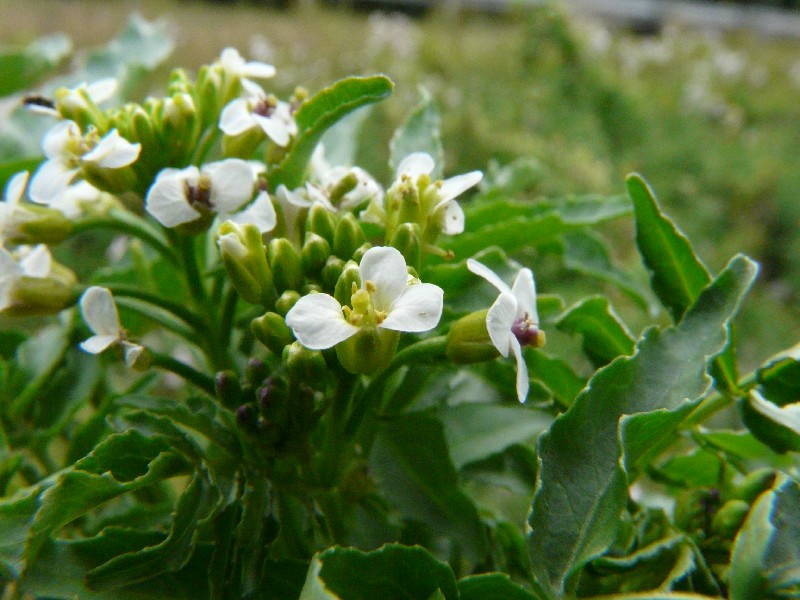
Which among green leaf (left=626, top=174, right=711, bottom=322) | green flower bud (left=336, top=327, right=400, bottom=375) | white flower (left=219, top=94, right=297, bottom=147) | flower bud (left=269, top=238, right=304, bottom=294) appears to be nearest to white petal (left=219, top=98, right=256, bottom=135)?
white flower (left=219, top=94, right=297, bottom=147)

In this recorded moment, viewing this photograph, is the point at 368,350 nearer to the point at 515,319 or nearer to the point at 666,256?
the point at 515,319

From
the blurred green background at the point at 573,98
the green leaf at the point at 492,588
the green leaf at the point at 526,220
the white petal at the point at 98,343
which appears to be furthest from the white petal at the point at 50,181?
the blurred green background at the point at 573,98

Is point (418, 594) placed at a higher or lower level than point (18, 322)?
higher

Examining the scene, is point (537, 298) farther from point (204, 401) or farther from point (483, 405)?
point (204, 401)

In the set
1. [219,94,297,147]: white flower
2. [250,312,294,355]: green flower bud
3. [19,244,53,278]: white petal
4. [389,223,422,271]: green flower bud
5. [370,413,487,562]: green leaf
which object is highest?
[219,94,297,147]: white flower

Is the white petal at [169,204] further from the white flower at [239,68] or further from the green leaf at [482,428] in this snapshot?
the green leaf at [482,428]

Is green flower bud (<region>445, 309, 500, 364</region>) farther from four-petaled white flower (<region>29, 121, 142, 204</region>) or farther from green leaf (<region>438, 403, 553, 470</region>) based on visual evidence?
four-petaled white flower (<region>29, 121, 142, 204</region>)

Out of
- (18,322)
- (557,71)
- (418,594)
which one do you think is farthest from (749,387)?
(557,71)

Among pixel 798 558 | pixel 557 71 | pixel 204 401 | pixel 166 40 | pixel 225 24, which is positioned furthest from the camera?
pixel 225 24
